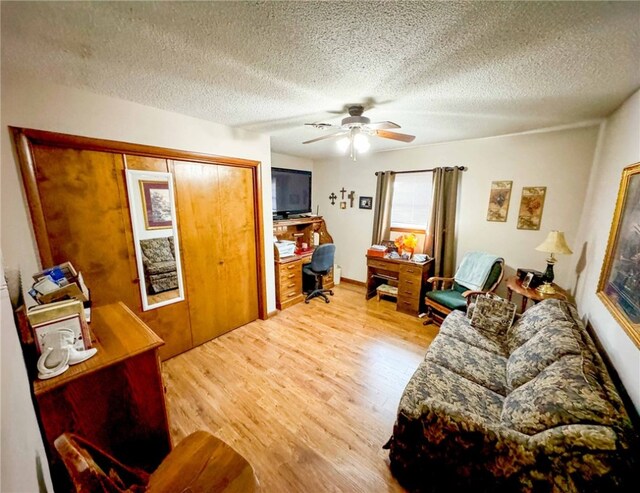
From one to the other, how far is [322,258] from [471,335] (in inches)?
81.7

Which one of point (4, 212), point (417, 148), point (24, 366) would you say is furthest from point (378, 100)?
point (4, 212)

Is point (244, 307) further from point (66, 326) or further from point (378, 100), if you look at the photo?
point (378, 100)

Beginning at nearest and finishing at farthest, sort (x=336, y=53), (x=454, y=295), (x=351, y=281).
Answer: (x=336, y=53)
(x=454, y=295)
(x=351, y=281)

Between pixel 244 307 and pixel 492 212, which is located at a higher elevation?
A: pixel 492 212

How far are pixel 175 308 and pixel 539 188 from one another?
423 cm

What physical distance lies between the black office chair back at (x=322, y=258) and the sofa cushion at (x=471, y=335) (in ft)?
6.00

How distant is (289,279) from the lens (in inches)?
145

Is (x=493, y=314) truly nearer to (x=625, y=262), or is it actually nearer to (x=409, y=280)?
(x=625, y=262)

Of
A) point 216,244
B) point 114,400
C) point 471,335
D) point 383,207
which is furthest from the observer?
point 383,207

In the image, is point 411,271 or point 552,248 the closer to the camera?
point 552,248

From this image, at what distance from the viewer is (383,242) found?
13.4ft

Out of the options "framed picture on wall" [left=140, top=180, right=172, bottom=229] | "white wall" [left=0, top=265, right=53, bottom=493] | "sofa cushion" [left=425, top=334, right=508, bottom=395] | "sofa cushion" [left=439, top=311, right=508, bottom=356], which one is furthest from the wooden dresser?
"sofa cushion" [left=439, top=311, right=508, bottom=356]

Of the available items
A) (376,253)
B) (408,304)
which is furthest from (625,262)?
(376,253)

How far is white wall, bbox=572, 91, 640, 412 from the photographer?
130 centimetres
